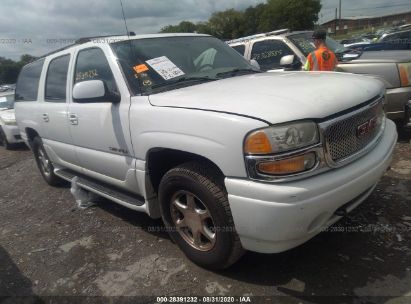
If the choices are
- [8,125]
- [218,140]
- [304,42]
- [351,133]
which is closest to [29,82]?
[218,140]

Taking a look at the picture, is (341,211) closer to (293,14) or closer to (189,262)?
(189,262)

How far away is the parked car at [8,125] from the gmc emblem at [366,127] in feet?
29.0

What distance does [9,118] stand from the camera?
991cm

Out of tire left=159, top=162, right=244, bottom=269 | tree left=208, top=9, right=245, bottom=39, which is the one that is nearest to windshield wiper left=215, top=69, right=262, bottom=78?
tire left=159, top=162, right=244, bottom=269

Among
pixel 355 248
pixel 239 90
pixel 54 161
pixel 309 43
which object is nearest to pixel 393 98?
pixel 309 43

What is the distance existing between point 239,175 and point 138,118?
1.08 m

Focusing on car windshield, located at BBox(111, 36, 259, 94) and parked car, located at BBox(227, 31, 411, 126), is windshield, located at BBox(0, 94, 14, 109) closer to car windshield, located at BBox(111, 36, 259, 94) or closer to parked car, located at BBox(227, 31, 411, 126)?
parked car, located at BBox(227, 31, 411, 126)

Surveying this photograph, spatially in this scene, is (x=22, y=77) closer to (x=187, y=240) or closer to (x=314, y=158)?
(x=187, y=240)

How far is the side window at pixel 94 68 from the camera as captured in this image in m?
3.48

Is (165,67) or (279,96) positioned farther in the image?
(165,67)

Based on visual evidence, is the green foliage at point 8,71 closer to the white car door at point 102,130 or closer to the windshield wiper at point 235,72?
the white car door at point 102,130

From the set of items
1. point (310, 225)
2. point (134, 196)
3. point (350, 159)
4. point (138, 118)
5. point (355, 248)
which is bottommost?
point (355, 248)

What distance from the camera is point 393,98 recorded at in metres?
5.33

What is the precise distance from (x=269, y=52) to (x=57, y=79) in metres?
4.33
